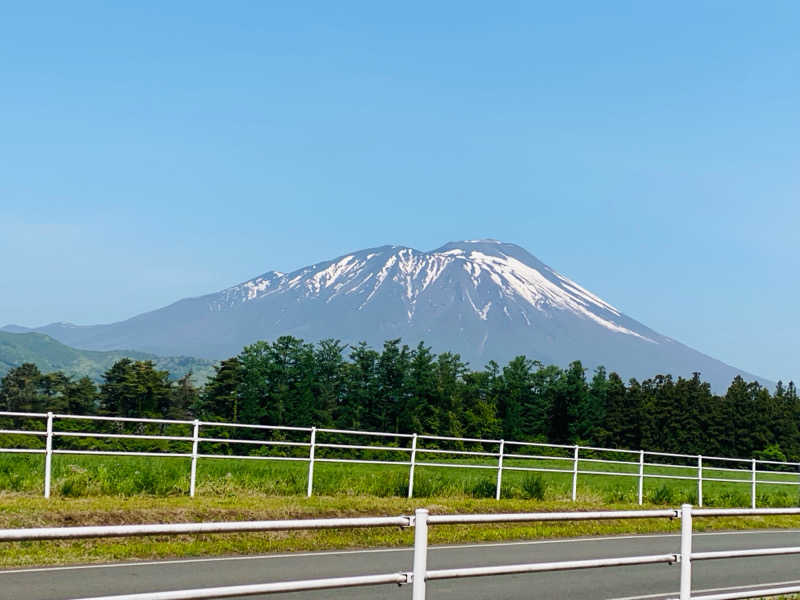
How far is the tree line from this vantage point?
112m

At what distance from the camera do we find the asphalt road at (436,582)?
1102 cm

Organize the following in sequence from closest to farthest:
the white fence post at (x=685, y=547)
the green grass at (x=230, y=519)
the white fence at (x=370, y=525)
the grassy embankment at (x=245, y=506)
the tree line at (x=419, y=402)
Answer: the white fence at (x=370, y=525), the white fence post at (x=685, y=547), the green grass at (x=230, y=519), the grassy embankment at (x=245, y=506), the tree line at (x=419, y=402)

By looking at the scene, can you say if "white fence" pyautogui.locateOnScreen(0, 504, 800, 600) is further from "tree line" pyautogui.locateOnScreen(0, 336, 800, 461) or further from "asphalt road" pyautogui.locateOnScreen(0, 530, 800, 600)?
"tree line" pyautogui.locateOnScreen(0, 336, 800, 461)

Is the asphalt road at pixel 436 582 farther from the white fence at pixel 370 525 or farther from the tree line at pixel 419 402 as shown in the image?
the tree line at pixel 419 402

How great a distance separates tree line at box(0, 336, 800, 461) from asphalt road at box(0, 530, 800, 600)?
303 ft

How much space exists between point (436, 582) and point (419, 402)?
348 feet

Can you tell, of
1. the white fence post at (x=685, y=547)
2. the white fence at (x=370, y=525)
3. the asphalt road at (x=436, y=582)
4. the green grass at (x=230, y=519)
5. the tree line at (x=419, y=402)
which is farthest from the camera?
the tree line at (x=419, y=402)

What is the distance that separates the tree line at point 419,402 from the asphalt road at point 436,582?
92235mm

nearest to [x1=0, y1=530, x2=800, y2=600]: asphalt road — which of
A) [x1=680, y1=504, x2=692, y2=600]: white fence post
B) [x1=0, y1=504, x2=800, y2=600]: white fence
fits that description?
[x1=0, y1=504, x2=800, y2=600]: white fence

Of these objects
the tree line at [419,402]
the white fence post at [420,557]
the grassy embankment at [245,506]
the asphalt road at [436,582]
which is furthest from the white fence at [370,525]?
the tree line at [419,402]

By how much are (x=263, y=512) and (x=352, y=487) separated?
441 cm

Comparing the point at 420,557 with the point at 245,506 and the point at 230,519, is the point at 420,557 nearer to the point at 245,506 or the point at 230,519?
the point at 230,519

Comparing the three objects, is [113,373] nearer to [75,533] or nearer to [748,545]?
[748,545]

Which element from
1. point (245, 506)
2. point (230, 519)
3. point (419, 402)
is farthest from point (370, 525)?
point (419, 402)
